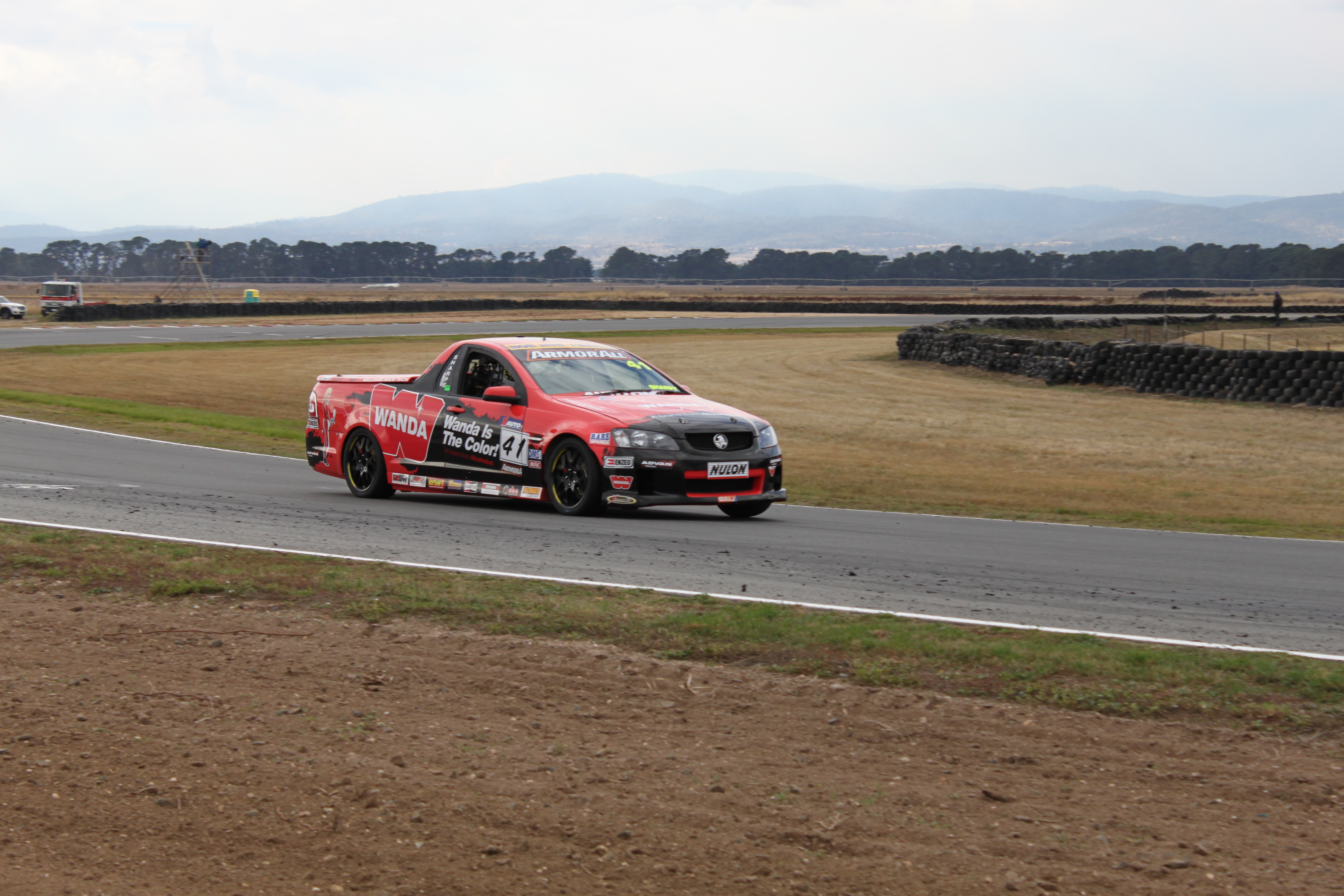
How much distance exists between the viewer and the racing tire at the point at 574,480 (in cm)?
1051

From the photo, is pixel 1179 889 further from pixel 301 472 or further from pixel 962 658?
pixel 301 472

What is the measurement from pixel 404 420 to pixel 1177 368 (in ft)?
66.1

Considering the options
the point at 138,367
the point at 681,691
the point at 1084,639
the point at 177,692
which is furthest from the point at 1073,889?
the point at 138,367

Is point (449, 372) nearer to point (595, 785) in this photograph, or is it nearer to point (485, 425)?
point (485, 425)

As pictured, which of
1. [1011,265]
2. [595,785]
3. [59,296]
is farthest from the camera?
[1011,265]

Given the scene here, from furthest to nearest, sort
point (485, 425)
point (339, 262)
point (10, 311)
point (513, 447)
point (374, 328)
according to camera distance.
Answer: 1. point (339, 262)
2. point (10, 311)
3. point (374, 328)
4. point (485, 425)
5. point (513, 447)

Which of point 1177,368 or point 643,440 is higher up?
point 643,440

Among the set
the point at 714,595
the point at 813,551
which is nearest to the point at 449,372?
the point at 813,551

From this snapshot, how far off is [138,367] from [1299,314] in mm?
49624

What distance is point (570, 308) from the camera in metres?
68.6

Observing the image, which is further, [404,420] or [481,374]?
[404,420]

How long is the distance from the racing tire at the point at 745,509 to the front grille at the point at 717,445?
0.58 m

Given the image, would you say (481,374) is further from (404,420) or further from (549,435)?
(549,435)

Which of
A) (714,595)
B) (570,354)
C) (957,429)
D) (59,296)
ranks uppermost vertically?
(59,296)
